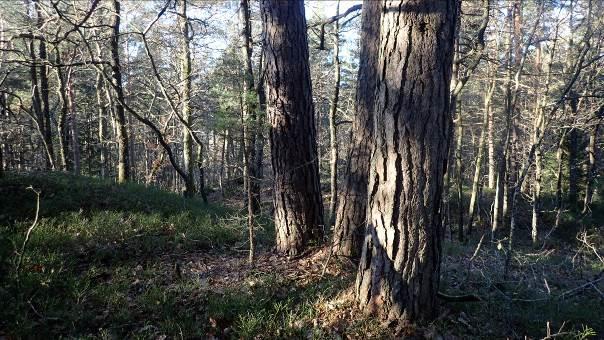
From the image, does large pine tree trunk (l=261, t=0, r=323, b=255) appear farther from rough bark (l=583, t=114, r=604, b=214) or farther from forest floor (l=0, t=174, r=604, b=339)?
rough bark (l=583, t=114, r=604, b=214)

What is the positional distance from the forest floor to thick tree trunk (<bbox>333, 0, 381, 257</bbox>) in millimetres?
387

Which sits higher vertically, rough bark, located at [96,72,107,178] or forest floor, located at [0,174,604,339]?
rough bark, located at [96,72,107,178]

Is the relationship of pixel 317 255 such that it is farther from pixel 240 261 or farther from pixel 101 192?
pixel 101 192

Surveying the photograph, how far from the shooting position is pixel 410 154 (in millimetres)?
3457

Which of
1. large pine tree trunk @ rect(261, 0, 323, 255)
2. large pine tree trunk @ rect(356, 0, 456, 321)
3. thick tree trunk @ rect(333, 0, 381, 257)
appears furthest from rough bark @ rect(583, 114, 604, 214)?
large pine tree trunk @ rect(356, 0, 456, 321)

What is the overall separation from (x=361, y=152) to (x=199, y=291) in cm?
279

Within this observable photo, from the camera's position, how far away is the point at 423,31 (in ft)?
10.9

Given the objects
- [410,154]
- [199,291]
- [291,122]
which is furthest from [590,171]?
[199,291]

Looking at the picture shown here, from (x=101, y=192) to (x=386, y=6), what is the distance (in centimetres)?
793

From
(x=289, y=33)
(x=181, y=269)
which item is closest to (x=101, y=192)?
(x=181, y=269)

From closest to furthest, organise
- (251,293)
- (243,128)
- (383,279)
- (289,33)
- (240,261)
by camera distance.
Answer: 1. (383,279)
2. (251,293)
3. (243,128)
4. (289,33)
5. (240,261)

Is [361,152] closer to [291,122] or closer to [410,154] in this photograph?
[291,122]

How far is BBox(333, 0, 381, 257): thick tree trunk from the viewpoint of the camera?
506cm

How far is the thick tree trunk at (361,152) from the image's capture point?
5062 mm
